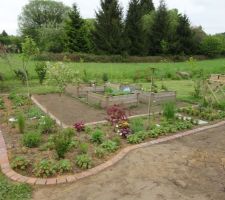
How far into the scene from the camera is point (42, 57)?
24.8m

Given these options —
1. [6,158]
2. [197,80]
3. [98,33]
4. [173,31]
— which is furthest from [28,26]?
[6,158]

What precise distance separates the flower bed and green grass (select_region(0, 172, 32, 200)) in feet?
1.15

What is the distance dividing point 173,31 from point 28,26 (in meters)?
29.7

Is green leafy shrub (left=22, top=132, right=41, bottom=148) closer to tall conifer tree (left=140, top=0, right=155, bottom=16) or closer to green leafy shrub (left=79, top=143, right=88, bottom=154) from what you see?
green leafy shrub (left=79, top=143, right=88, bottom=154)

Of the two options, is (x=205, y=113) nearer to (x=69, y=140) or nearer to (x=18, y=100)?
(x=69, y=140)

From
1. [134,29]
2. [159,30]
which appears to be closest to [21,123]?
[134,29]

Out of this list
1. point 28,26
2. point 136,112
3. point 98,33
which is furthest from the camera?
point 28,26

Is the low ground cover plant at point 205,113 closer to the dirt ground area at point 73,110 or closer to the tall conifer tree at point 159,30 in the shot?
the dirt ground area at point 73,110

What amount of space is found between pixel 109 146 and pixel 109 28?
27.7 meters

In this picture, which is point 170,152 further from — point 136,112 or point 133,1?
point 133,1

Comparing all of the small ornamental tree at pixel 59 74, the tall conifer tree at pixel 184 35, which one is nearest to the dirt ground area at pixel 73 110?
the small ornamental tree at pixel 59 74

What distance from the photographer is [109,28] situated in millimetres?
31641

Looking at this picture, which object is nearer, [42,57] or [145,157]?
[145,157]

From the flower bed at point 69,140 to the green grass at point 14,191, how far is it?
0.35 metres
